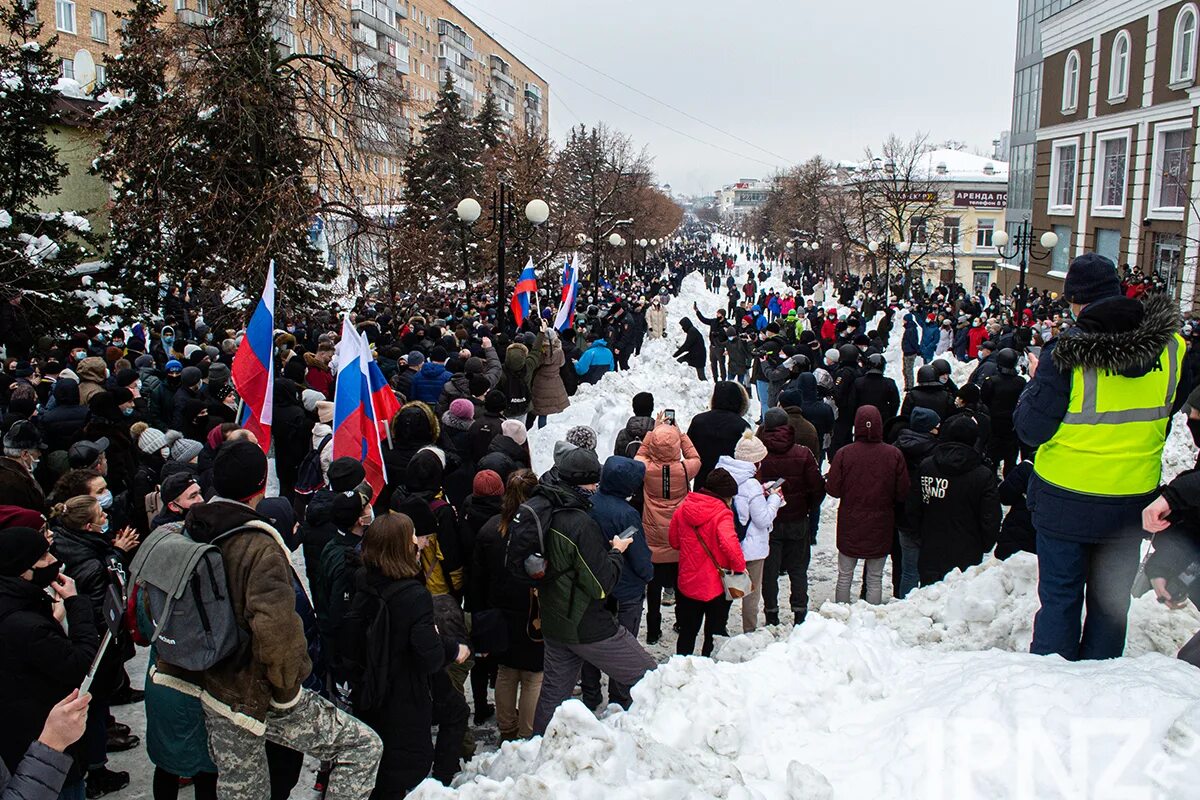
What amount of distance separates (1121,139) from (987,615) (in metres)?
33.3

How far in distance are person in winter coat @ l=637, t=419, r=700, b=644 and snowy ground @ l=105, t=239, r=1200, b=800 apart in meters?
1.20

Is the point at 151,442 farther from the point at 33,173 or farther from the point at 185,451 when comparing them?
the point at 33,173

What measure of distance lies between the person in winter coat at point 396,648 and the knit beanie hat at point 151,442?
11.9 feet

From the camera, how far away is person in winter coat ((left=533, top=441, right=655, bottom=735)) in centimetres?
509

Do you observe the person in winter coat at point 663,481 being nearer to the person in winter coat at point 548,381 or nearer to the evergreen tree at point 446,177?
the person in winter coat at point 548,381

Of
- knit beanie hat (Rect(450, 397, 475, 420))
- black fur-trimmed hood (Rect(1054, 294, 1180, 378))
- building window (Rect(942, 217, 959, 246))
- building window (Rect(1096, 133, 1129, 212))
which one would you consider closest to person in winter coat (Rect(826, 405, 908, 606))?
black fur-trimmed hood (Rect(1054, 294, 1180, 378))

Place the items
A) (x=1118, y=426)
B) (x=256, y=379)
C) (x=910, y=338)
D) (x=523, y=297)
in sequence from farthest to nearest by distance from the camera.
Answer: (x=910, y=338)
(x=523, y=297)
(x=256, y=379)
(x=1118, y=426)

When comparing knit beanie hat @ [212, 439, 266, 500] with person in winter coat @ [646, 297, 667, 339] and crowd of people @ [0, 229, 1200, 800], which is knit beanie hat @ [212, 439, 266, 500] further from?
person in winter coat @ [646, 297, 667, 339]

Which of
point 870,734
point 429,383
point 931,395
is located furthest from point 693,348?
point 870,734

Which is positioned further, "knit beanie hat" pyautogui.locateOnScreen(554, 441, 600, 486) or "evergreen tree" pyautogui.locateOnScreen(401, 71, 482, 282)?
"evergreen tree" pyautogui.locateOnScreen(401, 71, 482, 282)

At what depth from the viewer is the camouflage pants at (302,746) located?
4086 mm

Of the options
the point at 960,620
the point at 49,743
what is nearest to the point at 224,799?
the point at 49,743

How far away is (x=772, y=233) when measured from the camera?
3403 inches

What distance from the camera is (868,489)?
7.28 metres
